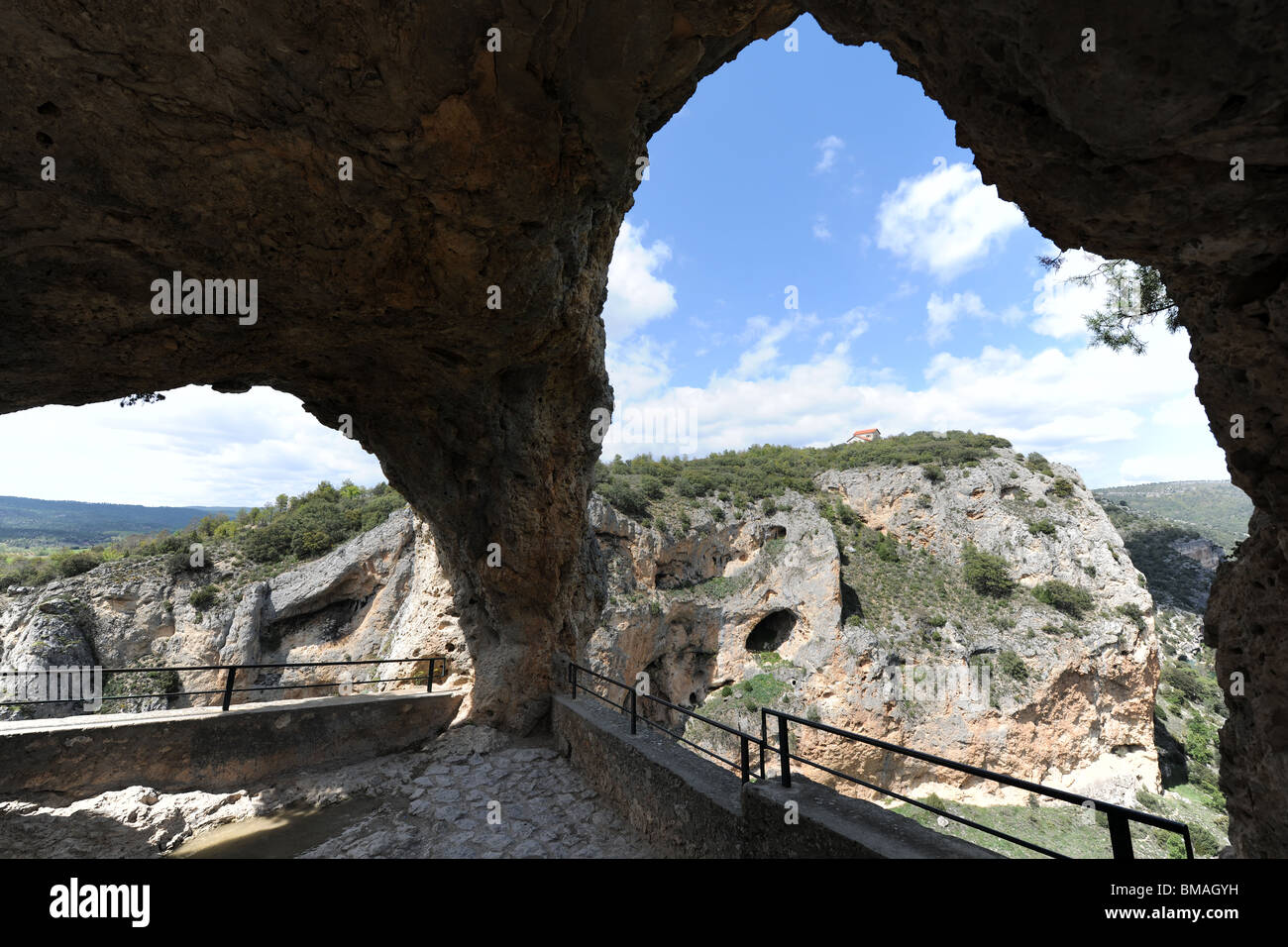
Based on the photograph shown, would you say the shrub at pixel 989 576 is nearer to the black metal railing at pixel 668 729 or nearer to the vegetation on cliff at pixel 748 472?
the vegetation on cliff at pixel 748 472

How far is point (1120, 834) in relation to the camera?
2.50 metres

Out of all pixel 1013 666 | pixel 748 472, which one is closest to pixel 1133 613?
pixel 1013 666

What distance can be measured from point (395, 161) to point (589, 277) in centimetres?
272

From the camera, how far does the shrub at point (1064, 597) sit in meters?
29.0

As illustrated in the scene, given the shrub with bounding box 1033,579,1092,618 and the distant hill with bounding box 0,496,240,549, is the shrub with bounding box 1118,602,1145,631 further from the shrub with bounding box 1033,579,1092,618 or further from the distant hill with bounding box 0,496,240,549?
the distant hill with bounding box 0,496,240,549

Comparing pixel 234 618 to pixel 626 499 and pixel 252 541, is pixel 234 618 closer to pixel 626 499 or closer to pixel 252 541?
pixel 252 541

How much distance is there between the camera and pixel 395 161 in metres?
3.90

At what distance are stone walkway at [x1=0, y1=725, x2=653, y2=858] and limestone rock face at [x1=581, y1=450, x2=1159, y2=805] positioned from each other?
58.7 feet

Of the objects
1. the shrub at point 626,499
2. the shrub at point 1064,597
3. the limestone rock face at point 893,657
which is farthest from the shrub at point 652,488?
the shrub at point 1064,597

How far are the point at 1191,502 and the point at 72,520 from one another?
22461cm

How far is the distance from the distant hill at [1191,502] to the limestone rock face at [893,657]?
58837 mm
